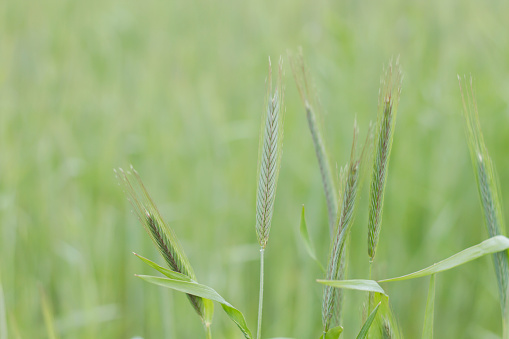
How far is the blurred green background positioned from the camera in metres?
1.19

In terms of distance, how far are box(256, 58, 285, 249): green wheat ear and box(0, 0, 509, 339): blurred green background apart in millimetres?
529

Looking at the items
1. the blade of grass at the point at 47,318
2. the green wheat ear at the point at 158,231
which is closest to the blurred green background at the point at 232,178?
the blade of grass at the point at 47,318

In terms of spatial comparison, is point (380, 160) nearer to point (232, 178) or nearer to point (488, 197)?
point (488, 197)

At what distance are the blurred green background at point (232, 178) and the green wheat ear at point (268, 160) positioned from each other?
1.74ft

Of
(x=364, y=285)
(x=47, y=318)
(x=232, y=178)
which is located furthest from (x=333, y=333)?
(x=232, y=178)

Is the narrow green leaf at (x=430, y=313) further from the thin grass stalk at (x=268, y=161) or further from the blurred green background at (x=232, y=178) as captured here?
the blurred green background at (x=232, y=178)

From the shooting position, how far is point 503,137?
140 cm

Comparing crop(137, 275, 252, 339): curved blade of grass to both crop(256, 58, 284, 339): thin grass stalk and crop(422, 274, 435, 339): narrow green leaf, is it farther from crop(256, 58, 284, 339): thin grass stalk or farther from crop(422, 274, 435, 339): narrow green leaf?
crop(422, 274, 435, 339): narrow green leaf

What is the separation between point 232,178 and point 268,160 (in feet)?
3.34

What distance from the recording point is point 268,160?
0.43 meters

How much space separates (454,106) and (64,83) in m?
1.20

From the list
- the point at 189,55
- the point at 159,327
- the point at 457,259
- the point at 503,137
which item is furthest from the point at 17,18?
the point at 457,259

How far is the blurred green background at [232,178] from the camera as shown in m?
1.19

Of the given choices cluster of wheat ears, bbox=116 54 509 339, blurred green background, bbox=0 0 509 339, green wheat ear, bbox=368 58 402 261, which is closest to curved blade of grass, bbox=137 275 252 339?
cluster of wheat ears, bbox=116 54 509 339
